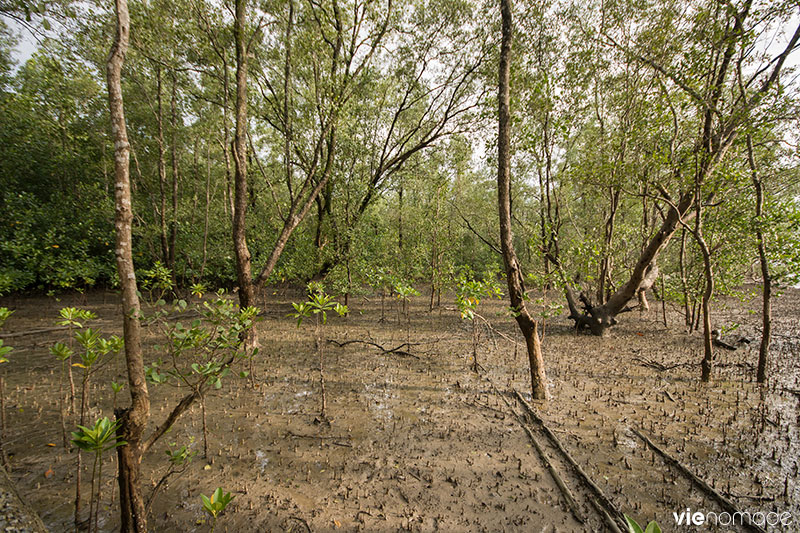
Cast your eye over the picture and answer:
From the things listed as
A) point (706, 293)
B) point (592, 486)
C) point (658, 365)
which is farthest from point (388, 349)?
point (706, 293)

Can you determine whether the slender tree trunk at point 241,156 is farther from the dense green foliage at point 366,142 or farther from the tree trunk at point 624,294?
the tree trunk at point 624,294

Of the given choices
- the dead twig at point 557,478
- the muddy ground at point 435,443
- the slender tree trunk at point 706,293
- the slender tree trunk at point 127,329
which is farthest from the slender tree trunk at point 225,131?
the slender tree trunk at point 706,293

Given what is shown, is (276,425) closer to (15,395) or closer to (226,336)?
(226,336)

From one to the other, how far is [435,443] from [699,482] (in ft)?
9.89

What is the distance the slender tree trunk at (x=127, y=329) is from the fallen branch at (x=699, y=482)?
17.9 ft

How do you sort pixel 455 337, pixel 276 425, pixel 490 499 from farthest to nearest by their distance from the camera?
pixel 455 337 → pixel 276 425 → pixel 490 499

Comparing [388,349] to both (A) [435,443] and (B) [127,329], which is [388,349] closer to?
(A) [435,443]

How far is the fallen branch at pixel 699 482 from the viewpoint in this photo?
3.01 meters

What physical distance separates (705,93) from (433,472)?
25.7 ft

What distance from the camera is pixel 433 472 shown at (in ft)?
12.4

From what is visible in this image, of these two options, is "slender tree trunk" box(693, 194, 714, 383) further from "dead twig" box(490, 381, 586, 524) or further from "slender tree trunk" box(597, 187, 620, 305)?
"dead twig" box(490, 381, 586, 524)

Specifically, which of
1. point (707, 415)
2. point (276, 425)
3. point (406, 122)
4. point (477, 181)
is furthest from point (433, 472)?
point (477, 181)

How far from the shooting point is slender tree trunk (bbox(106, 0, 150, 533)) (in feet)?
7.84

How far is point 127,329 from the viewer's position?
2.58 metres
